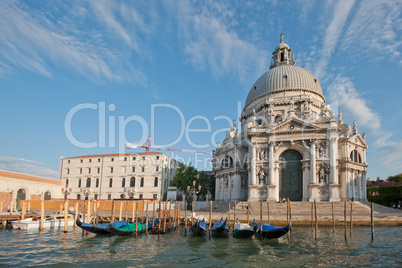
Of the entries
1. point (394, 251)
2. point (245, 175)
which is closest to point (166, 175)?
point (245, 175)

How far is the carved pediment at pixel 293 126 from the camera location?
29.0m

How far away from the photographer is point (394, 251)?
1297 cm

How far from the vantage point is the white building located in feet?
147

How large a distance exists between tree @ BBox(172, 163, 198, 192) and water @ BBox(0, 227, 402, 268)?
937 inches

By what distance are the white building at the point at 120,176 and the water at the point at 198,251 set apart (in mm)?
26820

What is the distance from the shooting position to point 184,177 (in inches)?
1645

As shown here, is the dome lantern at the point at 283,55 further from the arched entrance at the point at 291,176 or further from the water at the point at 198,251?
the water at the point at 198,251

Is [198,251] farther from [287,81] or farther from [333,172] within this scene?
[287,81]

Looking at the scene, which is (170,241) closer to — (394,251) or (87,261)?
(87,261)

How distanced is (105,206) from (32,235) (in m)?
13.4

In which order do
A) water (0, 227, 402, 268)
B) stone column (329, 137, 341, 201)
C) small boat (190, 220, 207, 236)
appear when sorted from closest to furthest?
water (0, 227, 402, 268) < small boat (190, 220, 207, 236) < stone column (329, 137, 341, 201)

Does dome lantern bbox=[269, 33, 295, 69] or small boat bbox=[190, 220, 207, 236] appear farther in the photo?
dome lantern bbox=[269, 33, 295, 69]

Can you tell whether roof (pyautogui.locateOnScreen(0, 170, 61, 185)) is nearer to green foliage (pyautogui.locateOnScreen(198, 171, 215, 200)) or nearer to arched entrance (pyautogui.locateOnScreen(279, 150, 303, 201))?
green foliage (pyautogui.locateOnScreen(198, 171, 215, 200))

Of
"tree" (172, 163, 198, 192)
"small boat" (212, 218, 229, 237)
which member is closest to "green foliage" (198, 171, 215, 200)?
"tree" (172, 163, 198, 192)
